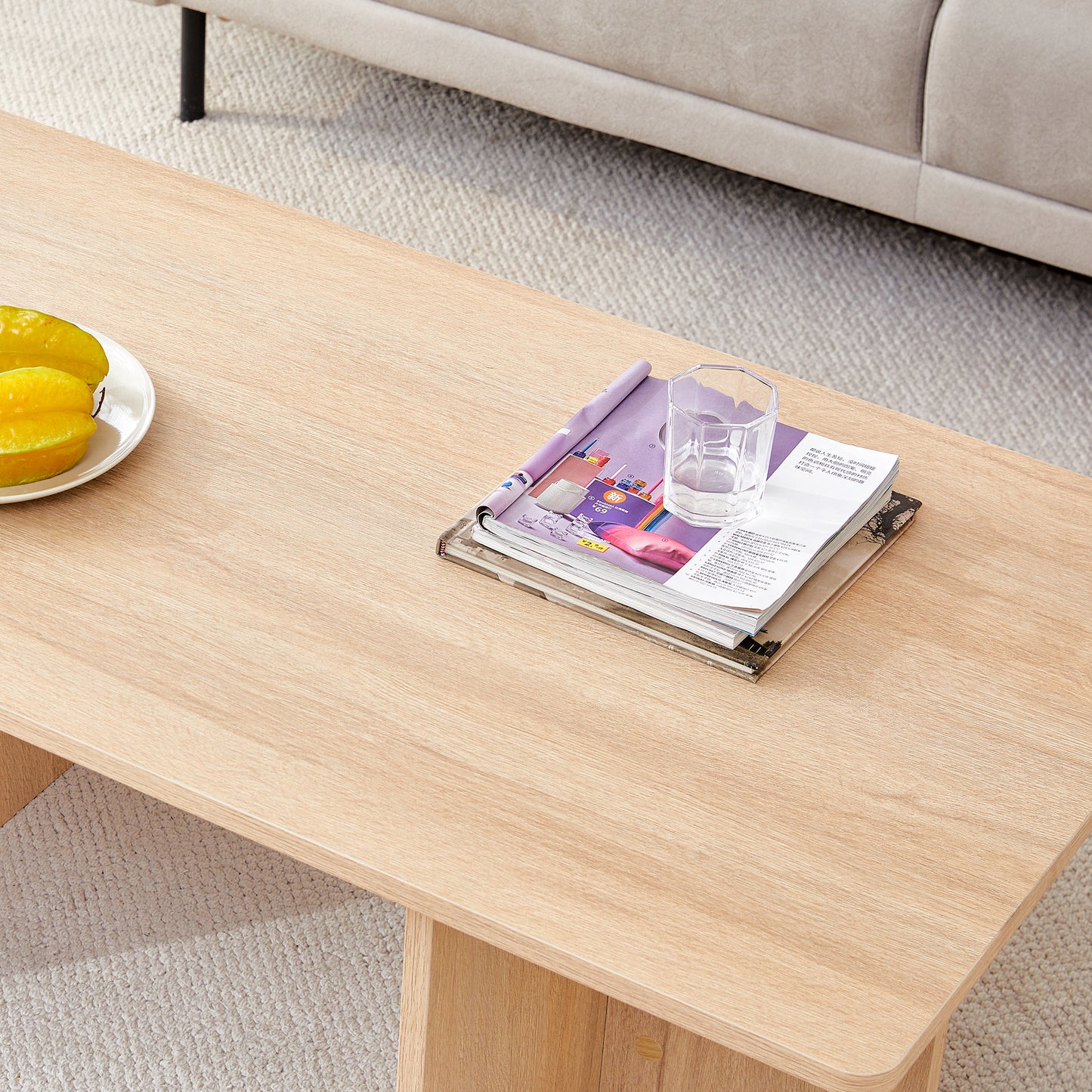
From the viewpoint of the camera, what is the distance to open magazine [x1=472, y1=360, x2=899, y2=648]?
975mm

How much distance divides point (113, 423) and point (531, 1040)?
21.0 inches

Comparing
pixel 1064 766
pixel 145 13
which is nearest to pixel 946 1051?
pixel 1064 766

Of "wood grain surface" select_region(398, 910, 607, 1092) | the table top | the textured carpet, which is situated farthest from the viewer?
the textured carpet

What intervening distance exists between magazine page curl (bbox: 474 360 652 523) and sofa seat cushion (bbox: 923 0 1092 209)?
0.82 metres

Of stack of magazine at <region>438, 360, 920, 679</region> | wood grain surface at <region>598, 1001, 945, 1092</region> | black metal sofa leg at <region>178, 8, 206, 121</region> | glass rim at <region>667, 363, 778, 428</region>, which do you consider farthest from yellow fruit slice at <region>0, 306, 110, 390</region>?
black metal sofa leg at <region>178, 8, 206, 121</region>

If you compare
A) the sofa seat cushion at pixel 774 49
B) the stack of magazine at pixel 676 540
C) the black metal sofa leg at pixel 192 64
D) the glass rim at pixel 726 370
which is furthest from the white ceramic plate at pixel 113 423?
the black metal sofa leg at pixel 192 64

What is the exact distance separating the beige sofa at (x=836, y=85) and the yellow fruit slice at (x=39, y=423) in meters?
1.12

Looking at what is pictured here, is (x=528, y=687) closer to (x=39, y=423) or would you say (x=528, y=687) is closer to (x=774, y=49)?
(x=39, y=423)

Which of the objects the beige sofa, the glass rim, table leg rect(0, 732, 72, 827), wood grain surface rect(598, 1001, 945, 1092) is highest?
the glass rim

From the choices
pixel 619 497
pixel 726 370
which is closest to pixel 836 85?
pixel 726 370

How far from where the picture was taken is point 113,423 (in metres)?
1.09

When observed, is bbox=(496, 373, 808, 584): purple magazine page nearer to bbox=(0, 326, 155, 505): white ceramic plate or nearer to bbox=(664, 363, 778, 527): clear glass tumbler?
bbox=(664, 363, 778, 527): clear glass tumbler

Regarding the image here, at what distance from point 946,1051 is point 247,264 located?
87 cm

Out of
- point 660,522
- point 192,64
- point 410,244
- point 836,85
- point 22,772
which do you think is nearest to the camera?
point 660,522
